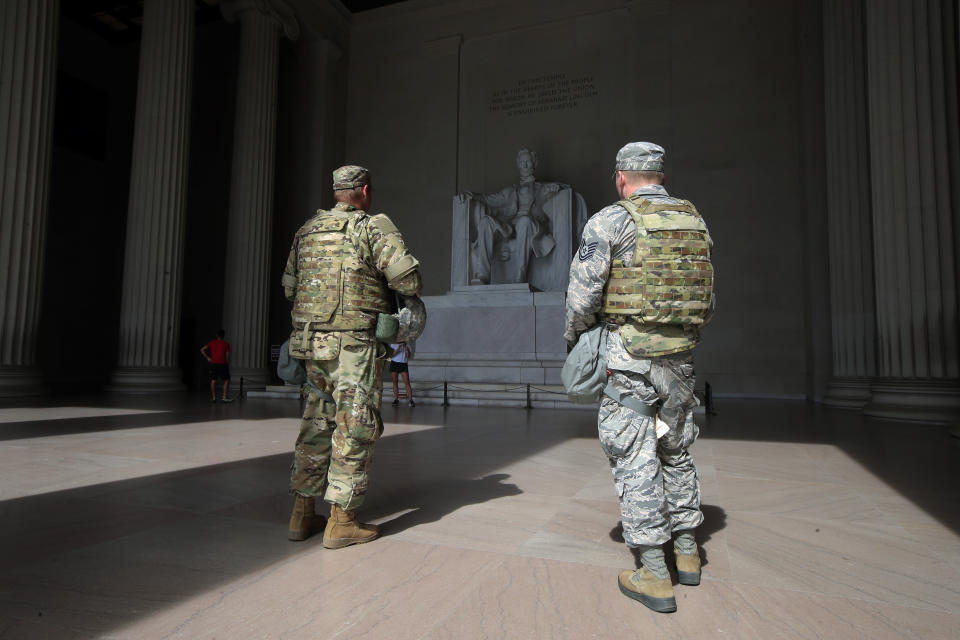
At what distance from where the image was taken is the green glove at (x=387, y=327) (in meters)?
2.85

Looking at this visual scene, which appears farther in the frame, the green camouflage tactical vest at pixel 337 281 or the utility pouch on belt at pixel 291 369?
the utility pouch on belt at pixel 291 369

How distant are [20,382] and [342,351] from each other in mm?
10415

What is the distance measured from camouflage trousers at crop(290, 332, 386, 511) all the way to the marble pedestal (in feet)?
25.2

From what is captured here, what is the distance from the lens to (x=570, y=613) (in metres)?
2.07

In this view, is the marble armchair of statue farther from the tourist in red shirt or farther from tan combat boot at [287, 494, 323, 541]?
tan combat boot at [287, 494, 323, 541]

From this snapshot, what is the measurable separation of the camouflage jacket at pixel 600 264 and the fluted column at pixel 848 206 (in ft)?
34.1

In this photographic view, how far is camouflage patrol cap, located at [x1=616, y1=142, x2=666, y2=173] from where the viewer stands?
8.51ft

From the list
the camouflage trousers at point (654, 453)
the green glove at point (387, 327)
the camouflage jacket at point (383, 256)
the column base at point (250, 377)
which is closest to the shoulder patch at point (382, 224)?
the camouflage jacket at point (383, 256)

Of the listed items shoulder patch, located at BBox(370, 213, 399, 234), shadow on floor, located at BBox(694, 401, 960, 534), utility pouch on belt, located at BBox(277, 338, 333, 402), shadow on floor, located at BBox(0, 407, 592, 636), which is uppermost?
shoulder patch, located at BBox(370, 213, 399, 234)

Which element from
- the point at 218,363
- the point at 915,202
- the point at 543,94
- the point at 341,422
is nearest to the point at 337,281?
the point at 341,422

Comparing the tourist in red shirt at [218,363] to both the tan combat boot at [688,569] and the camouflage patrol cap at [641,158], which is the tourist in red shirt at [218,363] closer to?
the camouflage patrol cap at [641,158]

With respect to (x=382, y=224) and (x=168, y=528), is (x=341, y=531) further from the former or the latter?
(x=382, y=224)

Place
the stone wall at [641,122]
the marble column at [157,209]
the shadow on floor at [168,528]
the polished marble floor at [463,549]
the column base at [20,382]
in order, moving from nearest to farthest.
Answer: the polished marble floor at [463,549] < the shadow on floor at [168,528] < the column base at [20,382] < the marble column at [157,209] < the stone wall at [641,122]

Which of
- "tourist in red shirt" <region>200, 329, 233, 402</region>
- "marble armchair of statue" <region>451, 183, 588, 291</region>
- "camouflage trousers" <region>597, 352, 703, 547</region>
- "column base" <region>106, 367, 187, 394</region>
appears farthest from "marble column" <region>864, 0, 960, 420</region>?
"column base" <region>106, 367, 187, 394</region>
